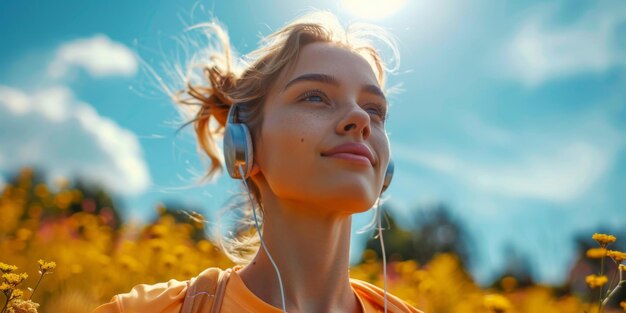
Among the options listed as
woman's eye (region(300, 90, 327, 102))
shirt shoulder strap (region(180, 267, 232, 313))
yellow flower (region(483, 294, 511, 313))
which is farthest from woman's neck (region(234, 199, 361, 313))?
yellow flower (region(483, 294, 511, 313))

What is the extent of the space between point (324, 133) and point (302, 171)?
159mm

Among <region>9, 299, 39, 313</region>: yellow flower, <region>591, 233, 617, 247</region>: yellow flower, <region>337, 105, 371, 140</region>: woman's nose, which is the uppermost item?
<region>337, 105, 371, 140</region>: woman's nose

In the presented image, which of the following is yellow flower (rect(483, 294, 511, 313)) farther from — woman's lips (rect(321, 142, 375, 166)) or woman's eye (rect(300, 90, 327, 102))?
woman's eye (rect(300, 90, 327, 102))

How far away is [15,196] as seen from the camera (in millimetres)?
5156

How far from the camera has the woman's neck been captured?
7.66ft

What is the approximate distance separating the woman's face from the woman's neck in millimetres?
78

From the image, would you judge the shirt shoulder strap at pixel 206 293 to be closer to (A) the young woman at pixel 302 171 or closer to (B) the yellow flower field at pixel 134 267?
(A) the young woman at pixel 302 171

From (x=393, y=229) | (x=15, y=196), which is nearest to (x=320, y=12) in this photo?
(x=15, y=196)

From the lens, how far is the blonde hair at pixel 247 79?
2.58 m

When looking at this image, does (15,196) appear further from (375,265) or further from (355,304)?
(355,304)

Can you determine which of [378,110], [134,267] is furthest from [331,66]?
[134,267]

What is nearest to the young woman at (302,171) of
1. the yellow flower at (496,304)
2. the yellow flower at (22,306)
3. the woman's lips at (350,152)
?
the woman's lips at (350,152)

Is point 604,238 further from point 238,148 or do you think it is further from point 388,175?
point 238,148

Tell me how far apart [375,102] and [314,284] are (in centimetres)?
75
